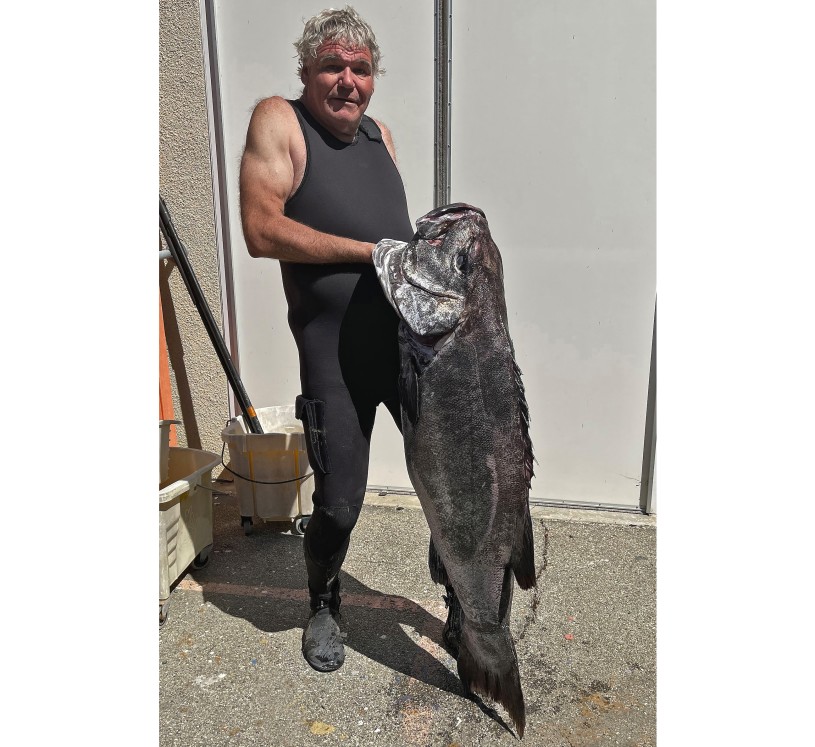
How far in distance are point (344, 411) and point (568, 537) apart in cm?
201

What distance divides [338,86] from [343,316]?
79 cm

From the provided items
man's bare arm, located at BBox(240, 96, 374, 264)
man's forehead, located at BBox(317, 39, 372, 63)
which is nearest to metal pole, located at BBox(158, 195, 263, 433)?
man's bare arm, located at BBox(240, 96, 374, 264)

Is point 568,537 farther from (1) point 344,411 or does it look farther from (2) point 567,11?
(2) point 567,11

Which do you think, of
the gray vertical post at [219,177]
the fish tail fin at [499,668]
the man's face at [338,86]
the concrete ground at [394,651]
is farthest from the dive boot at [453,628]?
the gray vertical post at [219,177]

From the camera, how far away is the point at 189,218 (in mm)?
4230

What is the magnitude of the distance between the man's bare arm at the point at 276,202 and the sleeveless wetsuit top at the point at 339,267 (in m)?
0.07

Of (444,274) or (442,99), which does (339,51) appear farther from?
(442,99)

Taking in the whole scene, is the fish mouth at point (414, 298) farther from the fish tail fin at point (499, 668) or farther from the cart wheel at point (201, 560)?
the cart wheel at point (201, 560)

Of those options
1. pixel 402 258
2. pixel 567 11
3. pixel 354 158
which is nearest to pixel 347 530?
pixel 402 258

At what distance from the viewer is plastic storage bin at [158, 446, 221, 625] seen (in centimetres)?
296

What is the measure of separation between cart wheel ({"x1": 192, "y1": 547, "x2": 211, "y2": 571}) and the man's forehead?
2485 mm

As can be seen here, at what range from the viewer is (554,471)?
417cm

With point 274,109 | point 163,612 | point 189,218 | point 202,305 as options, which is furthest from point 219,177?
point 163,612

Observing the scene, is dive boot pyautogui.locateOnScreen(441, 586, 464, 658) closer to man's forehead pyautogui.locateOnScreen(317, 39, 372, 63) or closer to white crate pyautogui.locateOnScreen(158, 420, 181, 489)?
white crate pyautogui.locateOnScreen(158, 420, 181, 489)
